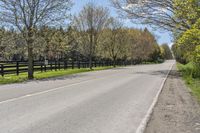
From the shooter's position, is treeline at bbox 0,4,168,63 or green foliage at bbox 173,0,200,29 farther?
treeline at bbox 0,4,168,63

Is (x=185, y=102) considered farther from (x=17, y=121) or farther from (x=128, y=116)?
(x=17, y=121)

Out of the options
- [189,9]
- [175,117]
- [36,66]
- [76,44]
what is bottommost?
[175,117]

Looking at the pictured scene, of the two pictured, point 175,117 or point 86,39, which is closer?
point 175,117

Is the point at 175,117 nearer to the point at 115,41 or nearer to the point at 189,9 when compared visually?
the point at 189,9

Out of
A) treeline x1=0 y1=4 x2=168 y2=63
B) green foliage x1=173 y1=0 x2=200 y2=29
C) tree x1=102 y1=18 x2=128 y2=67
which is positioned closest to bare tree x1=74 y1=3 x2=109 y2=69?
treeline x1=0 y1=4 x2=168 y2=63

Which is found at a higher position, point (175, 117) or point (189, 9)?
point (189, 9)

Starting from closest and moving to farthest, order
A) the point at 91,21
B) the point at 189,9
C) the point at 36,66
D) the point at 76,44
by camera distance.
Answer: the point at 189,9 < the point at 36,66 < the point at 91,21 < the point at 76,44

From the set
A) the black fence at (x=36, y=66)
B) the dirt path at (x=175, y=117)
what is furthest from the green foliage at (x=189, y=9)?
the black fence at (x=36, y=66)

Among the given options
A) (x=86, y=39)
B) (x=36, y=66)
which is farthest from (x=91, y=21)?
(x=36, y=66)

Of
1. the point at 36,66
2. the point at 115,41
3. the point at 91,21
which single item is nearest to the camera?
the point at 36,66

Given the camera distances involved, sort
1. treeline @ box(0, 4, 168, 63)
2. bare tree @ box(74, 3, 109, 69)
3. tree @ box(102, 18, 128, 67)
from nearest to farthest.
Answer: treeline @ box(0, 4, 168, 63)
bare tree @ box(74, 3, 109, 69)
tree @ box(102, 18, 128, 67)

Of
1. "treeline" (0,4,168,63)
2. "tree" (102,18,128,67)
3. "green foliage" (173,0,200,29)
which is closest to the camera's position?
"green foliage" (173,0,200,29)

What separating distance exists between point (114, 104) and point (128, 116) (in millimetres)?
2431

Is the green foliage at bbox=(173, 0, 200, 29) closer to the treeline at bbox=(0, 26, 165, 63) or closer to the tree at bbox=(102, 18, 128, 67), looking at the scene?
the treeline at bbox=(0, 26, 165, 63)
